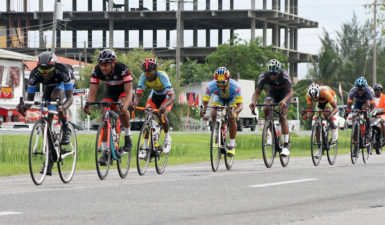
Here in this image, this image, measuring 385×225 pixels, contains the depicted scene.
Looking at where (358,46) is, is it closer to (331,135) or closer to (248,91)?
(248,91)

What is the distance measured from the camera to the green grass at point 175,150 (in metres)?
19.5

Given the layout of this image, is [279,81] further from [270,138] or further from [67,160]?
[67,160]

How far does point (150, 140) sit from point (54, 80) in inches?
99.4

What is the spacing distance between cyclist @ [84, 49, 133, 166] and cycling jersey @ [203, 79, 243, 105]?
8.52 ft

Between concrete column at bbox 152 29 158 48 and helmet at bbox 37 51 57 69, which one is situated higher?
concrete column at bbox 152 29 158 48

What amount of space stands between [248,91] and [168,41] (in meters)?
31.8

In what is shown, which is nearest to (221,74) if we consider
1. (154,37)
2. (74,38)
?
(74,38)

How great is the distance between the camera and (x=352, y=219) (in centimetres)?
779

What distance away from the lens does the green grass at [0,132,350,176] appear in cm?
1948

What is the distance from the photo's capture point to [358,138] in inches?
742

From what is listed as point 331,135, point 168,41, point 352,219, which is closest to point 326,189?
point 352,219

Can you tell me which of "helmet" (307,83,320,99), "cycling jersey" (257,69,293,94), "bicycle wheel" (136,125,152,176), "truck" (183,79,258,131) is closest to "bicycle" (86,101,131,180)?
"bicycle wheel" (136,125,152,176)

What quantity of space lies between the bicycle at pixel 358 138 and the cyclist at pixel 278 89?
2.72 m

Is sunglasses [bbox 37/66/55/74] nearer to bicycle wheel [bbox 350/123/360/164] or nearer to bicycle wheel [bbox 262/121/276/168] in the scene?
bicycle wheel [bbox 262/121/276/168]
